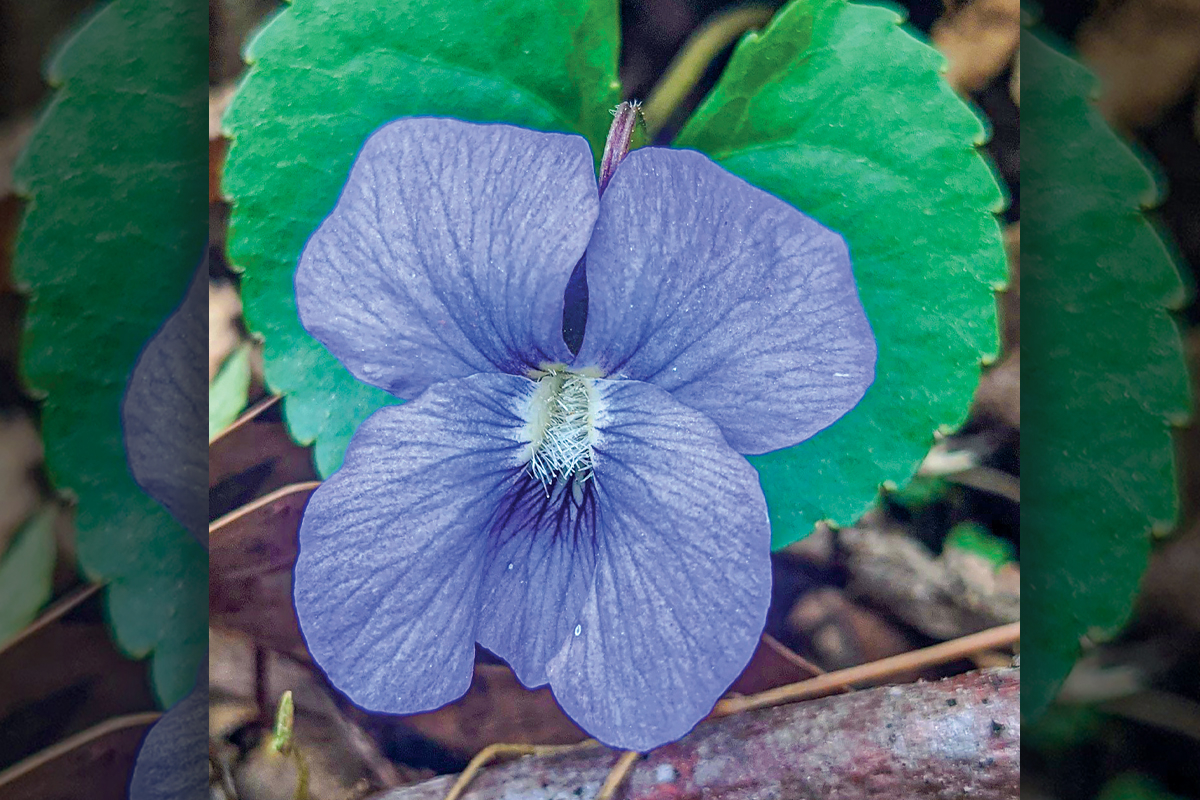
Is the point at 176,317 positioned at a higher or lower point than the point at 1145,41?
lower

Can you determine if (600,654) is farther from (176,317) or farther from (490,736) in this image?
(176,317)

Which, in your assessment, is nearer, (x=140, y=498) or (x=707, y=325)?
(x=707, y=325)

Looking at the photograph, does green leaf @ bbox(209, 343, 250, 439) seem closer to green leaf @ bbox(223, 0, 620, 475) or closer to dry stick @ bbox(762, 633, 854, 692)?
green leaf @ bbox(223, 0, 620, 475)

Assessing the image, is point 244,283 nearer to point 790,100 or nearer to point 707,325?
point 707,325

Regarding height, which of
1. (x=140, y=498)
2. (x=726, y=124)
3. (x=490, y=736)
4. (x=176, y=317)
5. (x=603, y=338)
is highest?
(x=726, y=124)

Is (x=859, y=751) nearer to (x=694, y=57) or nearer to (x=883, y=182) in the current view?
(x=883, y=182)

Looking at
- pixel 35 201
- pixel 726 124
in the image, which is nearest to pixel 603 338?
pixel 726 124

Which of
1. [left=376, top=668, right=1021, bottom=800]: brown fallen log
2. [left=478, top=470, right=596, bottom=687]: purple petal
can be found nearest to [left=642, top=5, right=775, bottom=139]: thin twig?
[left=478, top=470, right=596, bottom=687]: purple petal
